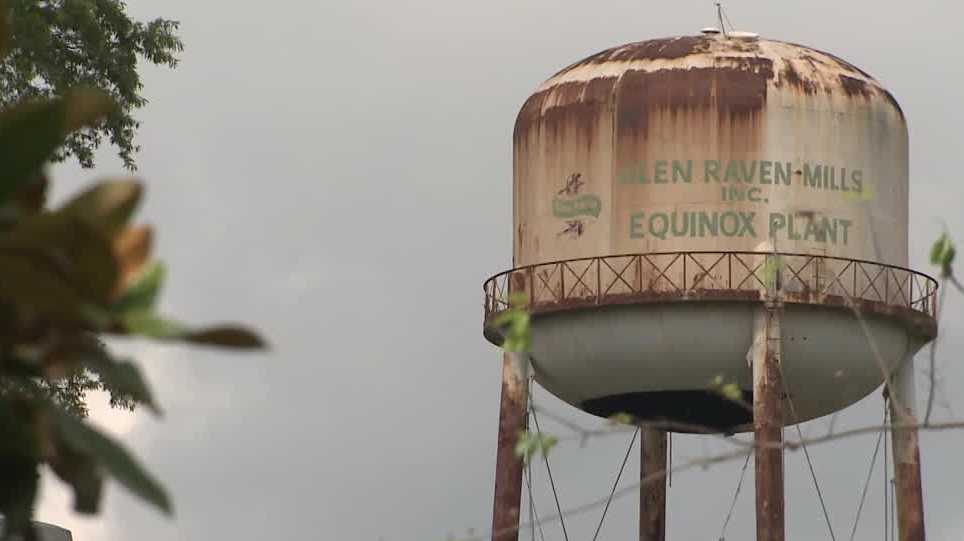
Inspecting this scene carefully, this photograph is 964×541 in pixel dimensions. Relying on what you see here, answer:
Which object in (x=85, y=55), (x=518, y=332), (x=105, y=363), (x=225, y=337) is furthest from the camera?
(x=85, y=55)

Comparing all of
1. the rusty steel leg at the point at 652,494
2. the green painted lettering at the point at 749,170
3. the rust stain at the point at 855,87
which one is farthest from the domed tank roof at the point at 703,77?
the rusty steel leg at the point at 652,494

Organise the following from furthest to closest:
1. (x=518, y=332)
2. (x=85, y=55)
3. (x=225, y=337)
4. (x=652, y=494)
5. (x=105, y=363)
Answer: (x=652, y=494) < (x=85, y=55) < (x=518, y=332) < (x=105, y=363) < (x=225, y=337)

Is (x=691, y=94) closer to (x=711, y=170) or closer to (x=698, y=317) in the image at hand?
(x=711, y=170)

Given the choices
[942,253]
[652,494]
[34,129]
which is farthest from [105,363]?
[652,494]

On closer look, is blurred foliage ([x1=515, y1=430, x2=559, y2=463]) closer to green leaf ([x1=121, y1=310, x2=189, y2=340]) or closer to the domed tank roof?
green leaf ([x1=121, y1=310, x2=189, y2=340])

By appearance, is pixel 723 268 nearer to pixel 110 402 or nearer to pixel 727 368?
pixel 727 368

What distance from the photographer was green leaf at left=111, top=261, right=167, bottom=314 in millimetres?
2951

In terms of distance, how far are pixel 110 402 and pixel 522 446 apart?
24.7m

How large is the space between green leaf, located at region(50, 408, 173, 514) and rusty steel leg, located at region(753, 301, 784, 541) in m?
29.2

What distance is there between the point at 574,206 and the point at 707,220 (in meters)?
1.89

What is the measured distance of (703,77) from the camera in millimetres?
32312

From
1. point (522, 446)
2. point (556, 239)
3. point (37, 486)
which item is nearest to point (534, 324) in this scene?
point (556, 239)

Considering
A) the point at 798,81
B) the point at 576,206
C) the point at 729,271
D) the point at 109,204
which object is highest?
the point at 798,81

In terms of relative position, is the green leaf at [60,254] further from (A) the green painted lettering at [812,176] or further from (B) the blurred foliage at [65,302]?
(A) the green painted lettering at [812,176]
